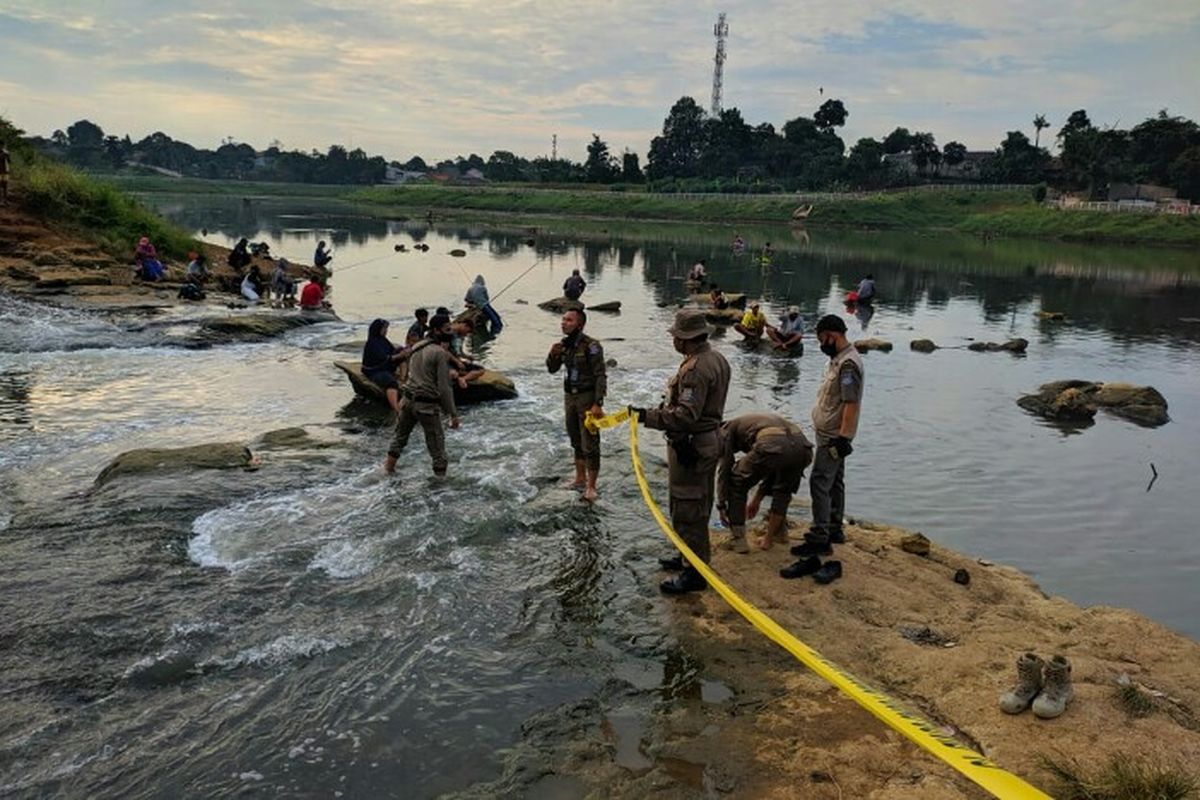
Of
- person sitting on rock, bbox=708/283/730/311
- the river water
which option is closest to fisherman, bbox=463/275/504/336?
the river water

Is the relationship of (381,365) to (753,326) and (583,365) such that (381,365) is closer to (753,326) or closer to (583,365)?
(583,365)

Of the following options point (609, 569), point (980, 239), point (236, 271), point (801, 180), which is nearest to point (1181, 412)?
point (609, 569)

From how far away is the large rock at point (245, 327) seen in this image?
21844 millimetres

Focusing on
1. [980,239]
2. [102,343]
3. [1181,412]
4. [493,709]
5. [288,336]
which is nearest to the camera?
[493,709]

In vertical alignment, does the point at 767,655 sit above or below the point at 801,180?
below

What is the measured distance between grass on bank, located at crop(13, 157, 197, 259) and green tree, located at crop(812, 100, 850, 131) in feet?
391

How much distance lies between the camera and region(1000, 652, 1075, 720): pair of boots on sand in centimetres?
549

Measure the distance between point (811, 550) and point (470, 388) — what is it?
937cm

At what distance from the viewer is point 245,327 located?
2256cm

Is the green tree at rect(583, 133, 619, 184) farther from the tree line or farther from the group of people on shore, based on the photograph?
the group of people on shore

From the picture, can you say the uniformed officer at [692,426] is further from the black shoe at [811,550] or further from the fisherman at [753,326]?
the fisherman at [753,326]

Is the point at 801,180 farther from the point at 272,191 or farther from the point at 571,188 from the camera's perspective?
the point at 272,191

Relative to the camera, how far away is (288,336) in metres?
23.3

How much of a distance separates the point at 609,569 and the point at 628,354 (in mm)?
15160
